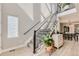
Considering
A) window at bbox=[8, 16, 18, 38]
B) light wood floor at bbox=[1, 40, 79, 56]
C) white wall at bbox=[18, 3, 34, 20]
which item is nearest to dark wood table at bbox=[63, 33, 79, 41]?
light wood floor at bbox=[1, 40, 79, 56]

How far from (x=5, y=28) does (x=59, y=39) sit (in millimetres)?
1039

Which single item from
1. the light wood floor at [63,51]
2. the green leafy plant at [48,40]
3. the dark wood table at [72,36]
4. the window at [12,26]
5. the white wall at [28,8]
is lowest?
the light wood floor at [63,51]

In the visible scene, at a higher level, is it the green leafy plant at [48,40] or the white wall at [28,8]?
the white wall at [28,8]

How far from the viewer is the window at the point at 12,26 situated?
2.09 meters

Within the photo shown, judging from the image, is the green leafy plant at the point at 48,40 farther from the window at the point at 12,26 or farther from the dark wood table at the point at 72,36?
the window at the point at 12,26

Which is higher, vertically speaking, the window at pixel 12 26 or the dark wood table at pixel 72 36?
the window at pixel 12 26

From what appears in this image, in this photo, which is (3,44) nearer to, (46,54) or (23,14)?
(23,14)

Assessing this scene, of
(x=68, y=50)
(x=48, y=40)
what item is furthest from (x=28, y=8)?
(x=68, y=50)

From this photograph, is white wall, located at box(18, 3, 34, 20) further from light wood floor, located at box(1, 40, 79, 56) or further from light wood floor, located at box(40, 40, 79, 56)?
light wood floor, located at box(40, 40, 79, 56)

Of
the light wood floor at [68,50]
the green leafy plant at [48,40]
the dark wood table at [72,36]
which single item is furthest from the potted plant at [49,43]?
the dark wood table at [72,36]

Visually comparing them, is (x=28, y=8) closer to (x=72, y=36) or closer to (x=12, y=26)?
(x=12, y=26)

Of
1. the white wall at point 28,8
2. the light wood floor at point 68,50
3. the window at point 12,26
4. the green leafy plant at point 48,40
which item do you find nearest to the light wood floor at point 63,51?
the light wood floor at point 68,50

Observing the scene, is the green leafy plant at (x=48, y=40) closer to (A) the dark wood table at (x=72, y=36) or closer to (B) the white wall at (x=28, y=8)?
(A) the dark wood table at (x=72, y=36)

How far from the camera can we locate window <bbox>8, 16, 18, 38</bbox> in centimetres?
209
